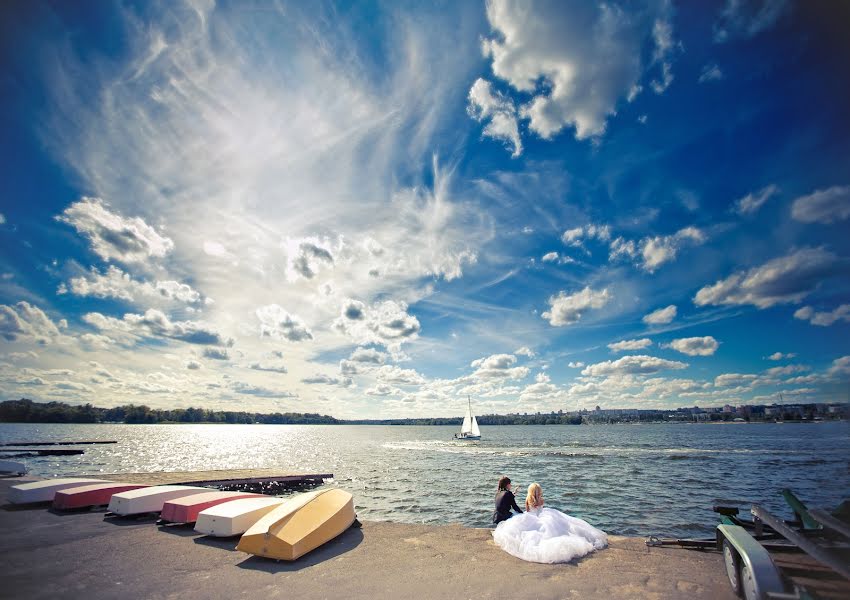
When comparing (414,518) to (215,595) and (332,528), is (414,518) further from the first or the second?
(215,595)

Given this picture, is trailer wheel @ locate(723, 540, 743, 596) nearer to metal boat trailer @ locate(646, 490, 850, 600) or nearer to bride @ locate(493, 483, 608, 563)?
metal boat trailer @ locate(646, 490, 850, 600)

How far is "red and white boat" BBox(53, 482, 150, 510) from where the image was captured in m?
14.1

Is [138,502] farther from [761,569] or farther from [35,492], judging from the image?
[761,569]

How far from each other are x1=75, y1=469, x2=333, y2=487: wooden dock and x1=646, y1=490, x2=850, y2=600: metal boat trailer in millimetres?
27872

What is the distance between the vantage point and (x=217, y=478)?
2903cm

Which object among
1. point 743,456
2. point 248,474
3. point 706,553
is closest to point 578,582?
point 706,553

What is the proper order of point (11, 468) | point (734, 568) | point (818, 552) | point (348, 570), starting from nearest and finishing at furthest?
point (818, 552), point (734, 568), point (348, 570), point (11, 468)

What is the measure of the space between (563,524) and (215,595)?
794 centimetres

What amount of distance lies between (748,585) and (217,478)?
105ft

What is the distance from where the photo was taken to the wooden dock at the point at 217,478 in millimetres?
25270

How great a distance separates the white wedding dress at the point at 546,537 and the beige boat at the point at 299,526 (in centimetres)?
436

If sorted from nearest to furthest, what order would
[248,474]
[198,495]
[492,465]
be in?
[198,495], [248,474], [492,465]

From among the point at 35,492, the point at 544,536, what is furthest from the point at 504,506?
the point at 35,492

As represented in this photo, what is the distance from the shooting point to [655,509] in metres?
22.9
